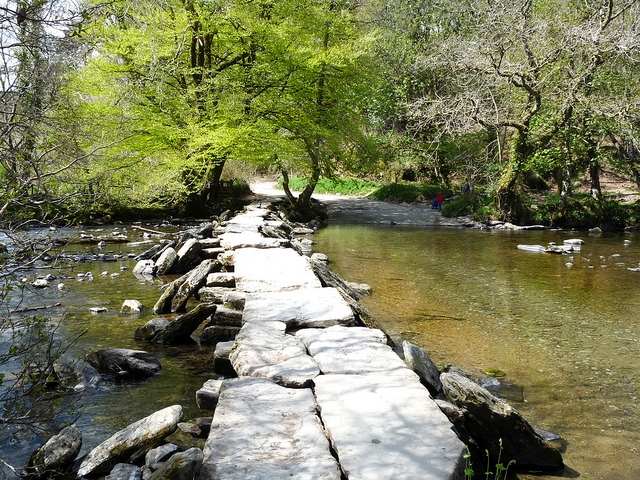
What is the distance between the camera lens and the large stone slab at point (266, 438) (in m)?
2.78

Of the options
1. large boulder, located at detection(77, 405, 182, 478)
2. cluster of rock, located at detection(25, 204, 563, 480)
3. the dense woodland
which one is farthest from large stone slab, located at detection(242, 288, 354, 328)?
the dense woodland

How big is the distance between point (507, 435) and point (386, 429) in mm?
1108

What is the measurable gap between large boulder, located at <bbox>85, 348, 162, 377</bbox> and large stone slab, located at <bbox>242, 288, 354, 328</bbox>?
94cm

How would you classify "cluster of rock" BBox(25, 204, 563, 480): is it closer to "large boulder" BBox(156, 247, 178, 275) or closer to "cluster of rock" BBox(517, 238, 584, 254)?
"large boulder" BBox(156, 247, 178, 275)

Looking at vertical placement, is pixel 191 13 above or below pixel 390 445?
above

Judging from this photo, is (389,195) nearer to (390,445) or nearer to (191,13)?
(191,13)

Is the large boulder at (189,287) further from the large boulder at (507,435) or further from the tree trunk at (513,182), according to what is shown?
the tree trunk at (513,182)

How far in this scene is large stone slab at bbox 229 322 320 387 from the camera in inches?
159

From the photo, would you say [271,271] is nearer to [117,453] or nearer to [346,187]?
[117,453]

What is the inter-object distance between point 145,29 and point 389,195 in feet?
49.9

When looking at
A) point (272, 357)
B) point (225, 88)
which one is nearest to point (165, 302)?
point (272, 357)

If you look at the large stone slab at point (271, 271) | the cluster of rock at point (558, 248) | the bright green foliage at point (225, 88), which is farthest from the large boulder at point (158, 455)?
the bright green foliage at point (225, 88)

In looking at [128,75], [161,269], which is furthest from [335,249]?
[128,75]

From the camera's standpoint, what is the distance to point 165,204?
18281mm
